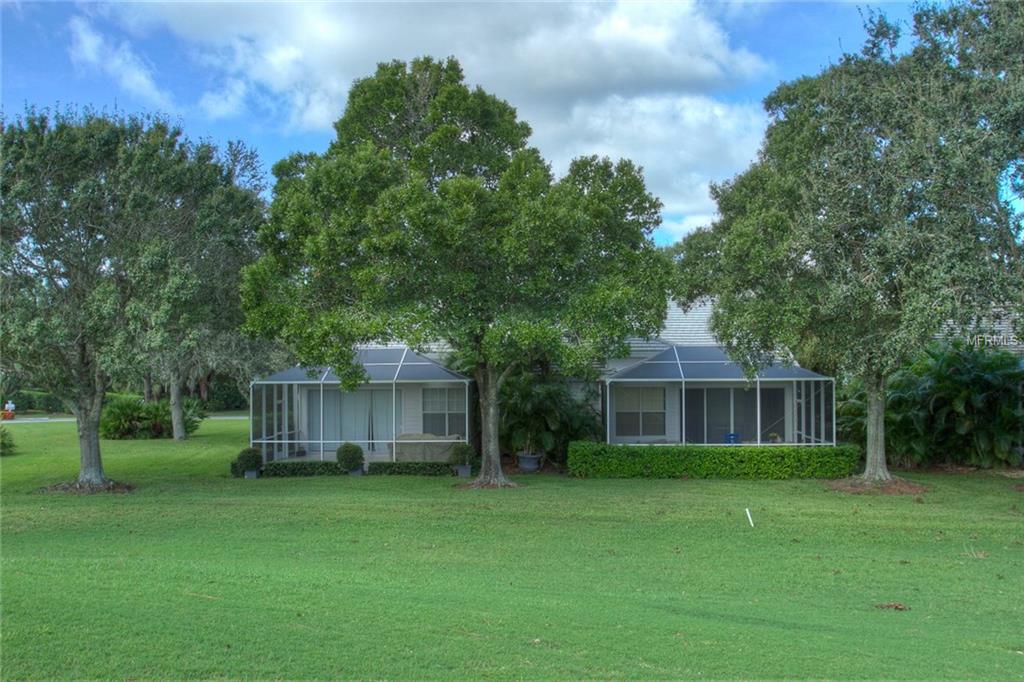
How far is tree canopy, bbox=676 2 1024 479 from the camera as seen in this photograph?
13.9m

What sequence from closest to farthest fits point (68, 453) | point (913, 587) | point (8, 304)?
point (913, 587)
point (8, 304)
point (68, 453)

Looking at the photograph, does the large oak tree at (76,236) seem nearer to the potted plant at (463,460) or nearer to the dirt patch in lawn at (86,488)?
the dirt patch in lawn at (86,488)

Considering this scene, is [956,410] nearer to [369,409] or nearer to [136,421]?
[369,409]

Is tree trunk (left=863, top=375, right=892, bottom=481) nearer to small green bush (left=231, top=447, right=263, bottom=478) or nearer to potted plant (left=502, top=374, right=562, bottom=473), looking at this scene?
potted plant (left=502, top=374, right=562, bottom=473)

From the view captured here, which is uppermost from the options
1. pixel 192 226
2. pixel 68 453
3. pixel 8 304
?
pixel 192 226

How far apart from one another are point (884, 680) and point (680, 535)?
6.82 metres

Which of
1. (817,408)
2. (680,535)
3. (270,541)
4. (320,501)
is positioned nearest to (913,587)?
(680,535)

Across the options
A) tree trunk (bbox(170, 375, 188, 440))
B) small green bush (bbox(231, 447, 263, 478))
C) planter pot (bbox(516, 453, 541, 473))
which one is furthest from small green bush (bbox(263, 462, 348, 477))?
tree trunk (bbox(170, 375, 188, 440))

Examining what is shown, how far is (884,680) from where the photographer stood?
5867mm

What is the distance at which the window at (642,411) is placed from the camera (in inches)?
926

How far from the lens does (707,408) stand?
2325 cm

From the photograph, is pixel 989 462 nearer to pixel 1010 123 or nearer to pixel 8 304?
pixel 1010 123

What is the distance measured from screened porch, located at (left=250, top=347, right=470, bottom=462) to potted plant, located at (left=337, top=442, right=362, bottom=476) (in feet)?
4.57

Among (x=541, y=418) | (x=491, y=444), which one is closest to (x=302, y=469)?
(x=491, y=444)
